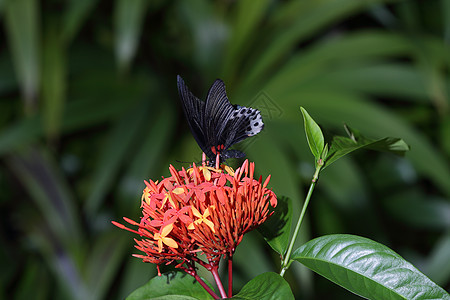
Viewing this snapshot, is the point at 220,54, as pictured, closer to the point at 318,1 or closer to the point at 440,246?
the point at 318,1

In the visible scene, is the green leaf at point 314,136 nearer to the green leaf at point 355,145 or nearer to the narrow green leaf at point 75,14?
the green leaf at point 355,145

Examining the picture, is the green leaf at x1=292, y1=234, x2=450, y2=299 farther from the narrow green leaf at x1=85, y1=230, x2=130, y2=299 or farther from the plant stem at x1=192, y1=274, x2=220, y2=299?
the narrow green leaf at x1=85, y1=230, x2=130, y2=299

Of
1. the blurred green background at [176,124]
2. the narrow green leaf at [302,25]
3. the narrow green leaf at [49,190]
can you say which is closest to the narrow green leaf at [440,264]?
the blurred green background at [176,124]

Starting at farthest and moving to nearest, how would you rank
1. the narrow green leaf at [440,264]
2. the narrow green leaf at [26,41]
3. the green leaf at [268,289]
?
the narrow green leaf at [440,264] < the narrow green leaf at [26,41] < the green leaf at [268,289]

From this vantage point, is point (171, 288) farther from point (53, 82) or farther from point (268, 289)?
point (53, 82)

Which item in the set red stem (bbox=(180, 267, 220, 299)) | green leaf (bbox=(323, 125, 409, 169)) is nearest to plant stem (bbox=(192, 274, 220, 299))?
red stem (bbox=(180, 267, 220, 299))

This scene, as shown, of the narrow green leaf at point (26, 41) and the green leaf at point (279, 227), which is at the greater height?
the narrow green leaf at point (26, 41)
